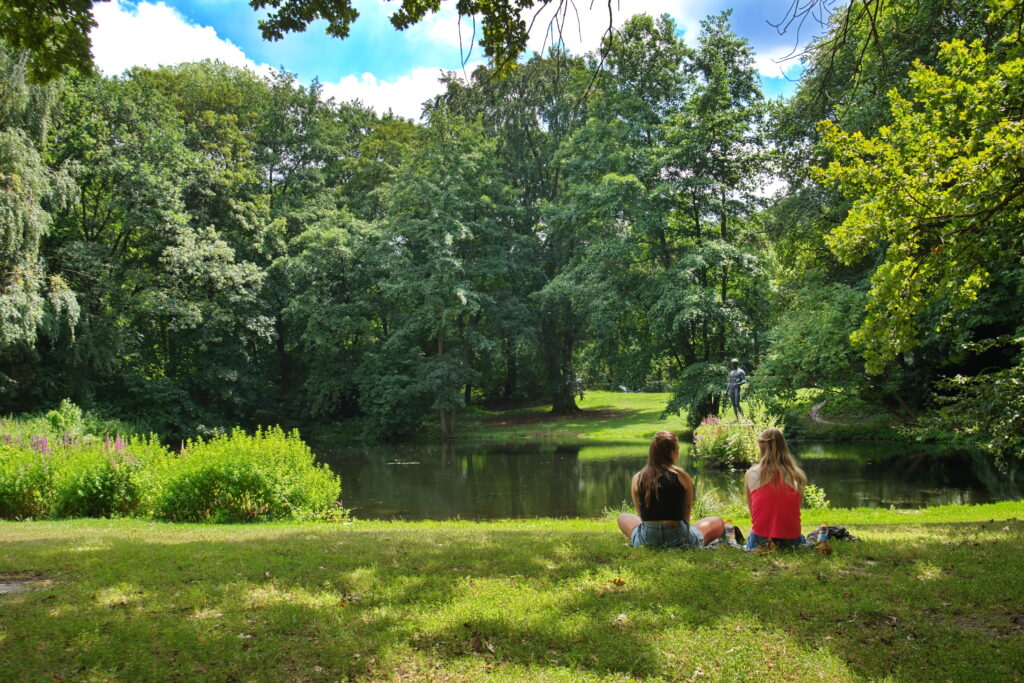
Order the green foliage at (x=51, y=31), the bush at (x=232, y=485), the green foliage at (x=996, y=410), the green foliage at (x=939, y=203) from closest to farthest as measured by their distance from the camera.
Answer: the green foliage at (x=51, y=31) < the green foliage at (x=939, y=203) < the green foliage at (x=996, y=410) < the bush at (x=232, y=485)

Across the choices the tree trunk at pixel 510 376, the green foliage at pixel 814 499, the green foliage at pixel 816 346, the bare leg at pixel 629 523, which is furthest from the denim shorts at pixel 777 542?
the tree trunk at pixel 510 376

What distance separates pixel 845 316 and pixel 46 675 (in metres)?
20.6

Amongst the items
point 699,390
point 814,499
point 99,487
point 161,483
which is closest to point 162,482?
point 161,483

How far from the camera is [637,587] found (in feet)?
15.5

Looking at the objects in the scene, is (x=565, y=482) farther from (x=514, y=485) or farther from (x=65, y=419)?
(x=65, y=419)

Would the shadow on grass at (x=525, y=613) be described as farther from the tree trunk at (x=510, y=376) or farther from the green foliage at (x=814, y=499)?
the tree trunk at (x=510, y=376)

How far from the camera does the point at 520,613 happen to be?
422 centimetres

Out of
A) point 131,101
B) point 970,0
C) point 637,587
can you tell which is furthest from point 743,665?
point 131,101

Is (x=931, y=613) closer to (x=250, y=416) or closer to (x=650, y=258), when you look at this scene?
(x=650, y=258)

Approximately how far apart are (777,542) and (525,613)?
2.99m

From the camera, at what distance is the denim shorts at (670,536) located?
6082 mm

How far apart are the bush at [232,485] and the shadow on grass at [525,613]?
4.76 meters

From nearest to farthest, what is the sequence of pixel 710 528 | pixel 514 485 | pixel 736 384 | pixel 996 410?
pixel 710 528
pixel 996 410
pixel 514 485
pixel 736 384

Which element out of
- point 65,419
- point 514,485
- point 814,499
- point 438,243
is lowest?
point 514,485
